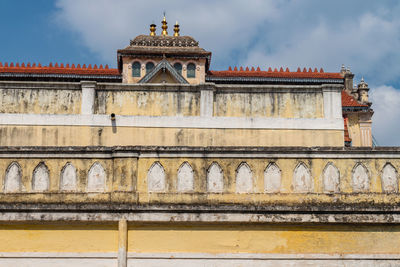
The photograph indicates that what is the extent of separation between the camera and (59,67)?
34.2 meters

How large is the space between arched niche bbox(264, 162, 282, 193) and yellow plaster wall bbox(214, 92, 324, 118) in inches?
207

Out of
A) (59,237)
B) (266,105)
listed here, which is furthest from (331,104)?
(59,237)

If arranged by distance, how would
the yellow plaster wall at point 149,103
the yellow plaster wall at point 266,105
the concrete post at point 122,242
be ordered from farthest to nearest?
the yellow plaster wall at point 266,105 < the yellow plaster wall at point 149,103 < the concrete post at point 122,242

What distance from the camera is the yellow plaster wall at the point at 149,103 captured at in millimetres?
17422

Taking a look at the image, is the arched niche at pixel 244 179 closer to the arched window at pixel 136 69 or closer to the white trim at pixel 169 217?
the white trim at pixel 169 217

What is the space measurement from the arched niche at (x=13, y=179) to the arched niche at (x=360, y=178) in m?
7.45

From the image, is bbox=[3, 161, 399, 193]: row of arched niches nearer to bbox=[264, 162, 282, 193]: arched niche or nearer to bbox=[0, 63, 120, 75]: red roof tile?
bbox=[264, 162, 282, 193]: arched niche

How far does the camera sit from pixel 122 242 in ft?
38.1

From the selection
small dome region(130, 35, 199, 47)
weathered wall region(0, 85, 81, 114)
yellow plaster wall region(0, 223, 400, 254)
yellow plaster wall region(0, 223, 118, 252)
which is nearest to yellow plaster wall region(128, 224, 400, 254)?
yellow plaster wall region(0, 223, 400, 254)

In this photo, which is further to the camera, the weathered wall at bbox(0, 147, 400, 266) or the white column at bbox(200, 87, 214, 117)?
the white column at bbox(200, 87, 214, 117)

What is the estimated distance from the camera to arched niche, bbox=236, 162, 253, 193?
40.1 feet

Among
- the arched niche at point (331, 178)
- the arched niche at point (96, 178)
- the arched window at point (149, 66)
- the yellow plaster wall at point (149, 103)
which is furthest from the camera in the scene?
the arched window at point (149, 66)

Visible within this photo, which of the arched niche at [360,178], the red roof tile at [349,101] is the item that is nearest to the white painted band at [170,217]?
the arched niche at [360,178]

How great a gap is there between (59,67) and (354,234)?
85.5 ft
